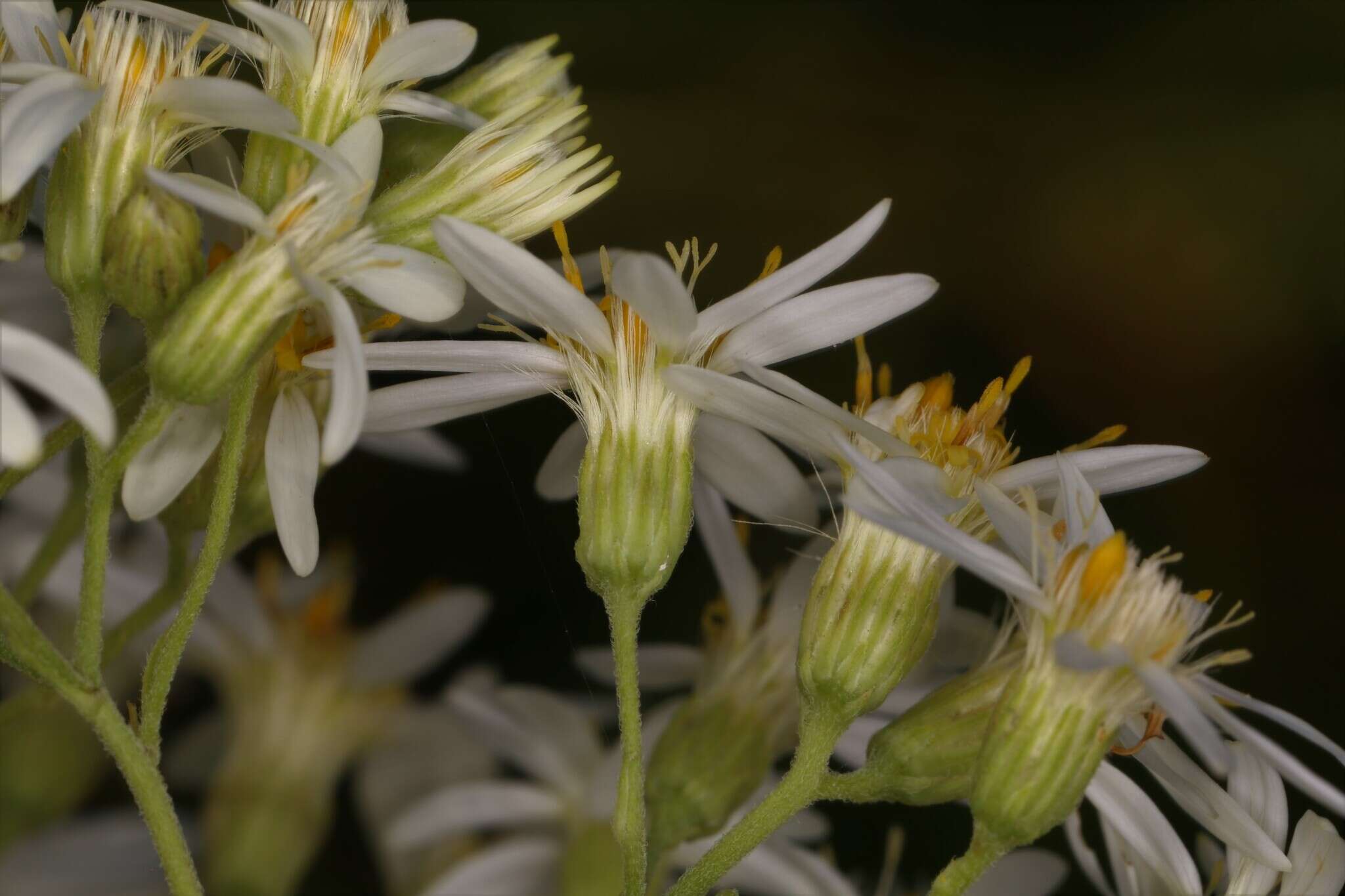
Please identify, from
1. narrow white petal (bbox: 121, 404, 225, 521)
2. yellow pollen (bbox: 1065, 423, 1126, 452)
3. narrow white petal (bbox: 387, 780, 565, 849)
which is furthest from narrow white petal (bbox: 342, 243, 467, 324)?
narrow white petal (bbox: 387, 780, 565, 849)

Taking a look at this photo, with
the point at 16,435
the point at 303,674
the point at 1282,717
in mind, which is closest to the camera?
the point at 16,435

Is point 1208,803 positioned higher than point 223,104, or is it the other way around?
point 223,104

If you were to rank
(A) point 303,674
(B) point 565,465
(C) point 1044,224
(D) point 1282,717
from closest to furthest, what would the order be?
(D) point 1282,717, (B) point 565,465, (A) point 303,674, (C) point 1044,224

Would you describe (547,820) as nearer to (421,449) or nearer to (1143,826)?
(421,449)

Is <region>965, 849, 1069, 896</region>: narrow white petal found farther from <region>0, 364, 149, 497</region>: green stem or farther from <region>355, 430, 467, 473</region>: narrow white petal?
<region>0, 364, 149, 497</region>: green stem

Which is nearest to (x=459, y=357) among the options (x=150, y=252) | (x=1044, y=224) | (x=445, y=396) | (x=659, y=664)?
(x=445, y=396)

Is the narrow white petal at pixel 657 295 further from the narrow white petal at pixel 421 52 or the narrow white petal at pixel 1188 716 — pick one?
the narrow white petal at pixel 1188 716
